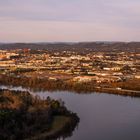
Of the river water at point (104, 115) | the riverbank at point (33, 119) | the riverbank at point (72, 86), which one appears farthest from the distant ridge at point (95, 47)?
the riverbank at point (33, 119)

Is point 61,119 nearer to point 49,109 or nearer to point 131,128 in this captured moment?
point 49,109

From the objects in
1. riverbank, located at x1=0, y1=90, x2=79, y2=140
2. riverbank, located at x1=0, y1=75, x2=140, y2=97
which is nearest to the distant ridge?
riverbank, located at x1=0, y1=75, x2=140, y2=97

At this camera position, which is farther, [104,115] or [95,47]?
[95,47]

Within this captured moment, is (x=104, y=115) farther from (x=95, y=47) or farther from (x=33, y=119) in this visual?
(x=95, y=47)

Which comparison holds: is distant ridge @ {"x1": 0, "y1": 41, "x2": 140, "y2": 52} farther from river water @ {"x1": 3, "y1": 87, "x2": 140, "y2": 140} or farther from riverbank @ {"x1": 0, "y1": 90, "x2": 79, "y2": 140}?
riverbank @ {"x1": 0, "y1": 90, "x2": 79, "y2": 140}

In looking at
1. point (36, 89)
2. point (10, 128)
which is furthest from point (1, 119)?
point (36, 89)

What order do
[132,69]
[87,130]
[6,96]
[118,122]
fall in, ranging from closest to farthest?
[87,130] < [118,122] < [6,96] < [132,69]

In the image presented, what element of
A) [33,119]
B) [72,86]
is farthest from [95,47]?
[33,119]
